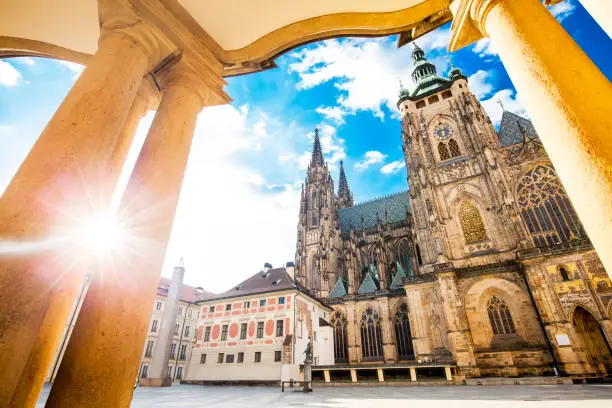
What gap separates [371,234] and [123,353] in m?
33.8

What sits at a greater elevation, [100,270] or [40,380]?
[100,270]

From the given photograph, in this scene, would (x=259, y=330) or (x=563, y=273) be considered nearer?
(x=563, y=273)

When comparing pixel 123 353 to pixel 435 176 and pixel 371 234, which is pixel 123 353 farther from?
pixel 371 234

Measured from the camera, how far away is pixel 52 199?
178cm

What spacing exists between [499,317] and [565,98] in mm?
21594

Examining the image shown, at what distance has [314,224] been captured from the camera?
3784 centimetres

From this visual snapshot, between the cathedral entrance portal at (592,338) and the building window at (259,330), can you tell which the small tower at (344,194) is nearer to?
the building window at (259,330)

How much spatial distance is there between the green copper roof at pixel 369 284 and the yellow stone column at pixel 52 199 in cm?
2729

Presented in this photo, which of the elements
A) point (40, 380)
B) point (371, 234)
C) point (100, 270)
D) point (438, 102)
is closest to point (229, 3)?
point (100, 270)

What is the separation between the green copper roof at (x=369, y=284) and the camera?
1077 inches

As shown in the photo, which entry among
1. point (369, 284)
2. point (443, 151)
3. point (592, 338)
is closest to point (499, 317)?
point (592, 338)

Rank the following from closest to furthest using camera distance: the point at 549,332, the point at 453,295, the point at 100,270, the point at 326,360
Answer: the point at 100,270, the point at 549,332, the point at 453,295, the point at 326,360

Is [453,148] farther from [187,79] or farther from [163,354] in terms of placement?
[163,354]

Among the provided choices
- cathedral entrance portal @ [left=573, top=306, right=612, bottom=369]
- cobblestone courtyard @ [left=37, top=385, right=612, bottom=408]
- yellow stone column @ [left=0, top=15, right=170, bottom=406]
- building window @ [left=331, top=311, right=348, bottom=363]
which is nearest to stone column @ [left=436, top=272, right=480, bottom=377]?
cathedral entrance portal @ [left=573, top=306, right=612, bottom=369]
